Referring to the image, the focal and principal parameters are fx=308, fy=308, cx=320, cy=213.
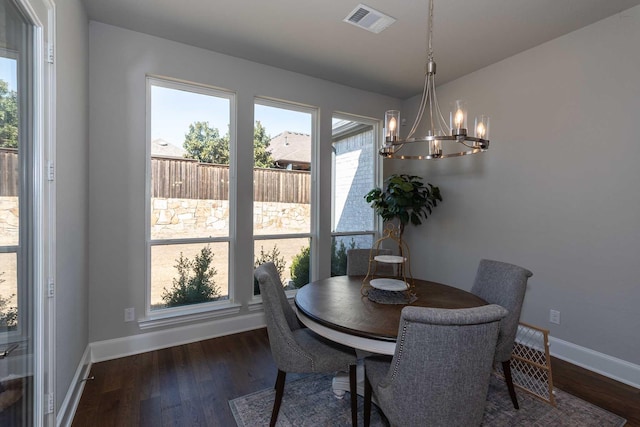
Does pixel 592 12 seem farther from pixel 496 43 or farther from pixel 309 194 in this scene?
pixel 309 194

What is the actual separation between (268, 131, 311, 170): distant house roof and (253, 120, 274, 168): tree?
0.06m

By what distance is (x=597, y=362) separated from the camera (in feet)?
8.50

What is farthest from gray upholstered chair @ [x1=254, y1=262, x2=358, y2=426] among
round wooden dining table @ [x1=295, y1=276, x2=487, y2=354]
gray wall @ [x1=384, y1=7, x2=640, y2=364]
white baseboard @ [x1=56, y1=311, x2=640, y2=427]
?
gray wall @ [x1=384, y1=7, x2=640, y2=364]

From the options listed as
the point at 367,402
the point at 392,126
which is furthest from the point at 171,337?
the point at 392,126

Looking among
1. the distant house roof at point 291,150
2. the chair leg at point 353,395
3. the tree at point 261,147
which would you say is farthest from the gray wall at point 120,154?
the chair leg at point 353,395

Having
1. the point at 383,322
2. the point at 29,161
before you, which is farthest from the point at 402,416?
the point at 29,161

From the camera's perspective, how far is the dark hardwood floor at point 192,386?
1992 millimetres

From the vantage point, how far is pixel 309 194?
381 centimetres

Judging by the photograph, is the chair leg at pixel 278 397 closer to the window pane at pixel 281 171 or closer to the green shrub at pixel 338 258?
the window pane at pixel 281 171

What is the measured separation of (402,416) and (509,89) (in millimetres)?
3307

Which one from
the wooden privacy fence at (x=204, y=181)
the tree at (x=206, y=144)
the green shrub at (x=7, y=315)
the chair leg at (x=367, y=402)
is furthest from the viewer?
the tree at (x=206, y=144)

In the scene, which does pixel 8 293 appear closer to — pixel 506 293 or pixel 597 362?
pixel 506 293

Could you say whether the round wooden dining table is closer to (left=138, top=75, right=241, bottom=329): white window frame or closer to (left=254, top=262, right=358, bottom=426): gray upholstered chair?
(left=254, top=262, right=358, bottom=426): gray upholstered chair

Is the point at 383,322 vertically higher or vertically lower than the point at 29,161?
lower
